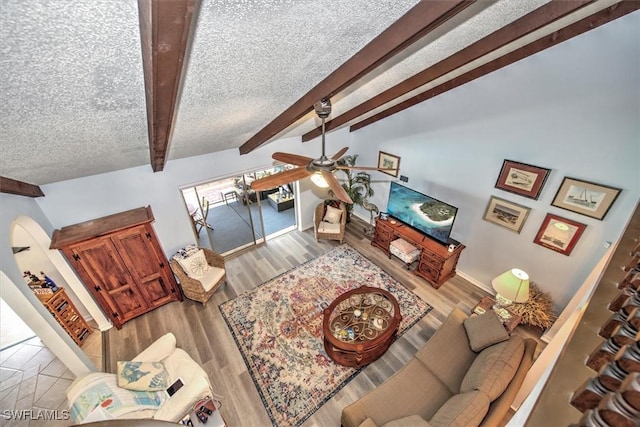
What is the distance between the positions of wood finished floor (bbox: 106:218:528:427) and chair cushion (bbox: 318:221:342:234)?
13.8 inches

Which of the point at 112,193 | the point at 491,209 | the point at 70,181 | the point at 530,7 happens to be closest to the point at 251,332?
the point at 112,193

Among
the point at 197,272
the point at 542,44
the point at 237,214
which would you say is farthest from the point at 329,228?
the point at 542,44

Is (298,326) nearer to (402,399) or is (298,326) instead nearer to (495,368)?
(402,399)

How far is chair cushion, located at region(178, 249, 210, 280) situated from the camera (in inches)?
162

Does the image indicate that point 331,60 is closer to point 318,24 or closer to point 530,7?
point 318,24

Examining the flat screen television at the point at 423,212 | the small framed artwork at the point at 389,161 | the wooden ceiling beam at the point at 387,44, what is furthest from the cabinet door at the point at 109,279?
the small framed artwork at the point at 389,161

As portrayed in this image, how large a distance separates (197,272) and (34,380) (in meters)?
2.37

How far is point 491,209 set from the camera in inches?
152

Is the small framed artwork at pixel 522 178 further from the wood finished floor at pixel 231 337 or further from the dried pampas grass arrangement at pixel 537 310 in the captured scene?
the wood finished floor at pixel 231 337

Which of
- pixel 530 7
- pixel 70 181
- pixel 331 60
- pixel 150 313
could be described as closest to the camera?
pixel 530 7

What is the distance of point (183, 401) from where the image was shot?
99.8 inches

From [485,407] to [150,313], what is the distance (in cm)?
472

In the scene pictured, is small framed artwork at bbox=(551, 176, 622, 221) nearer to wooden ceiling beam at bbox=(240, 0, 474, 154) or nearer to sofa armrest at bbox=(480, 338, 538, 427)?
sofa armrest at bbox=(480, 338, 538, 427)

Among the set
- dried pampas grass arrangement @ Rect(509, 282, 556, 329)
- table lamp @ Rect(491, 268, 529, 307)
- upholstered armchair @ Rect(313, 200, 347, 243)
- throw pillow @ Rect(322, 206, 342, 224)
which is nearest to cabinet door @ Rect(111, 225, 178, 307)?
upholstered armchair @ Rect(313, 200, 347, 243)
